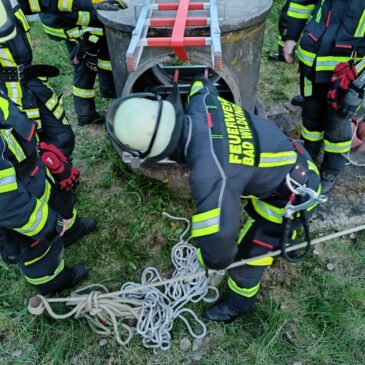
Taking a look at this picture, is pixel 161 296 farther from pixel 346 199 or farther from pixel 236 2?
pixel 236 2

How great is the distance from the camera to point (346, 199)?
3.75m

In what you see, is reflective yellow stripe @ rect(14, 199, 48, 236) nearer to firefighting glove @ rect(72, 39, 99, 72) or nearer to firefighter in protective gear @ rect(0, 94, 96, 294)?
firefighter in protective gear @ rect(0, 94, 96, 294)

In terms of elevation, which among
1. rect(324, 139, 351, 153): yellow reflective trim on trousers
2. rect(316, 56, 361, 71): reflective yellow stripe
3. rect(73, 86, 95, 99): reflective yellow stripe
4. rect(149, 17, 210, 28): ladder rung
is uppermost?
rect(149, 17, 210, 28): ladder rung

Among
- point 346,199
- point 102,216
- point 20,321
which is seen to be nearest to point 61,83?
point 102,216

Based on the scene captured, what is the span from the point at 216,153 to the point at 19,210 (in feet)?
3.79

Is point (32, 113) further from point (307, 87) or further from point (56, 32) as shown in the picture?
point (307, 87)

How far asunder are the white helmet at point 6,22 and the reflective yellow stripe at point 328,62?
223cm

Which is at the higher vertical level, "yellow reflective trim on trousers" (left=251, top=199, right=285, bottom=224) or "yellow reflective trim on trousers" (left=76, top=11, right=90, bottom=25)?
"yellow reflective trim on trousers" (left=76, top=11, right=90, bottom=25)

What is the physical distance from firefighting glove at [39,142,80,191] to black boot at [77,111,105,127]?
5.45 ft

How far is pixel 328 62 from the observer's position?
127 inches

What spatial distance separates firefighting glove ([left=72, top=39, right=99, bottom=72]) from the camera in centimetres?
417

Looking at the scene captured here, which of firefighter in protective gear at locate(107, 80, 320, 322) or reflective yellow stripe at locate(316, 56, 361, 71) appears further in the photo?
reflective yellow stripe at locate(316, 56, 361, 71)

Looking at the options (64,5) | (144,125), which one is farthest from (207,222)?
(64,5)

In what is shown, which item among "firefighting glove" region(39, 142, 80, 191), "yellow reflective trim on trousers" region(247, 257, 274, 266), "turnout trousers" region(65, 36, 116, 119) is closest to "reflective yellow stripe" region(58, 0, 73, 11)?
"turnout trousers" region(65, 36, 116, 119)
